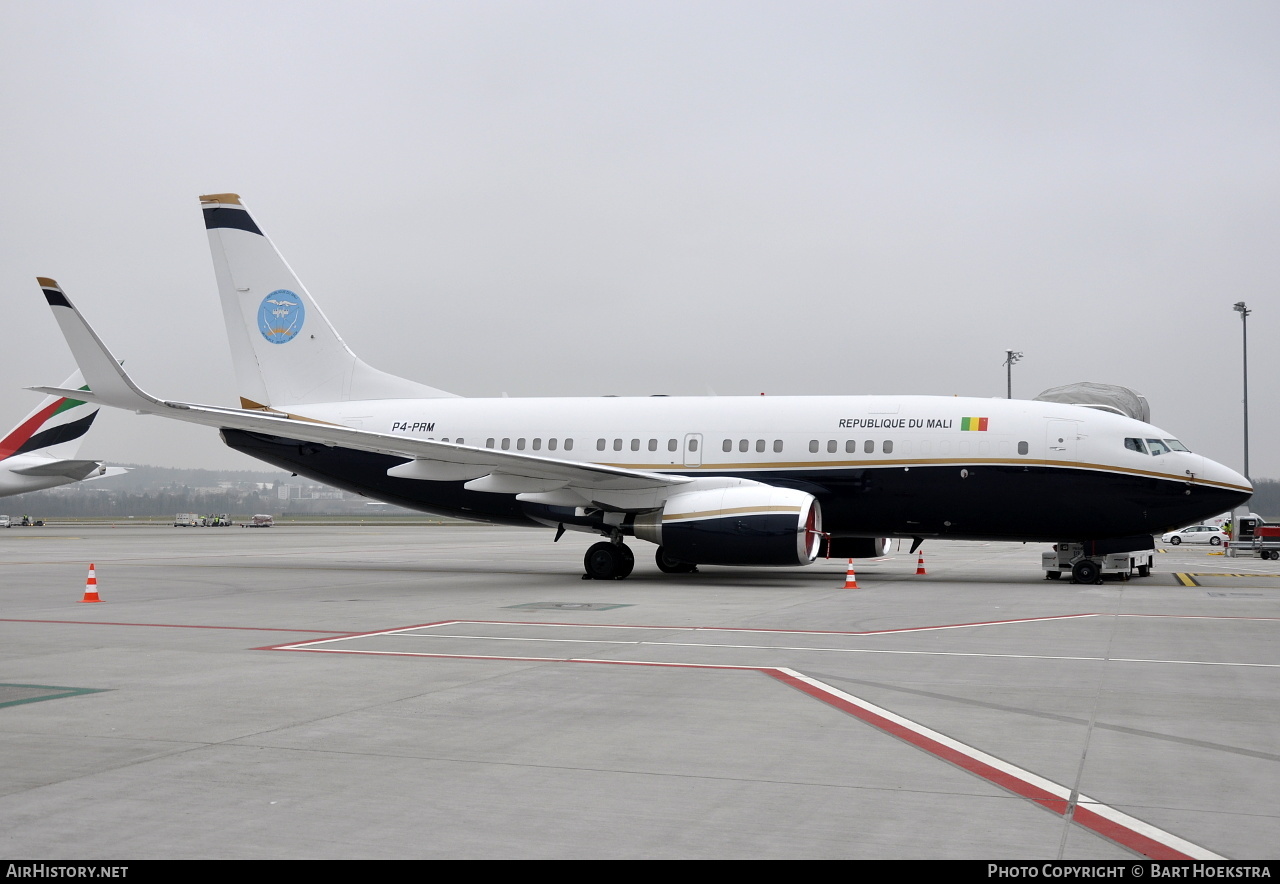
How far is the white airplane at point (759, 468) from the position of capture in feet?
64.4

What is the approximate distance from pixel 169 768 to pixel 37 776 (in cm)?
65

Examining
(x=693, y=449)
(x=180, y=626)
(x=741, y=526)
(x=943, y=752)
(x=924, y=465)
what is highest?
(x=693, y=449)

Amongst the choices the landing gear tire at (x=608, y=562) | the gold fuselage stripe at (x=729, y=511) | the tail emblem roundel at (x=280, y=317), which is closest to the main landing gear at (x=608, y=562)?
the landing gear tire at (x=608, y=562)

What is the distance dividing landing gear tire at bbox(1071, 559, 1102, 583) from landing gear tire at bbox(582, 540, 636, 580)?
8.56 meters

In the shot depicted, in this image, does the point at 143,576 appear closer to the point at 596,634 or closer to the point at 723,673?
the point at 596,634

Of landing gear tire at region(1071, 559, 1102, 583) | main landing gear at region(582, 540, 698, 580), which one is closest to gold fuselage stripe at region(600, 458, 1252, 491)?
main landing gear at region(582, 540, 698, 580)

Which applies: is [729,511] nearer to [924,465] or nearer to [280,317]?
[924,465]

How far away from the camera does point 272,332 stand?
25609mm

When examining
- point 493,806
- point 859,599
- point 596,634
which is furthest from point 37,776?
point 859,599

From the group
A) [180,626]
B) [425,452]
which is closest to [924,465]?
[425,452]

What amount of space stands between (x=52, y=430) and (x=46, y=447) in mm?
1244

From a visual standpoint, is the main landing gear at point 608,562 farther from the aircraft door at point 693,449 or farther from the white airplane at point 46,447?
the white airplane at point 46,447

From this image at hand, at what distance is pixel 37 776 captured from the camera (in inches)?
231

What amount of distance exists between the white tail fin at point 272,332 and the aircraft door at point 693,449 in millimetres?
7038
